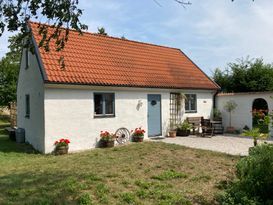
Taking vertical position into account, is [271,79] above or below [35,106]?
above

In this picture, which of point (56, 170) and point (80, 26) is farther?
point (56, 170)

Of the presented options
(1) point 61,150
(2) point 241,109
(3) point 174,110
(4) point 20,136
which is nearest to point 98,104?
(1) point 61,150

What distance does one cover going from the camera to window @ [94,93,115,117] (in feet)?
41.6

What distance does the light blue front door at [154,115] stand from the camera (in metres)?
14.9

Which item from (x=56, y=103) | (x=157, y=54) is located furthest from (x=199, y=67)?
(x=56, y=103)

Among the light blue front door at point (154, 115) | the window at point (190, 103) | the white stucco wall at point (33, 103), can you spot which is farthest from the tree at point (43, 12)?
the window at point (190, 103)

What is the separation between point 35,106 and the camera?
39.9ft

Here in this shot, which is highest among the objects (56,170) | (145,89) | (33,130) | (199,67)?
(199,67)

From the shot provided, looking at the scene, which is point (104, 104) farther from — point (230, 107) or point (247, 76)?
point (247, 76)

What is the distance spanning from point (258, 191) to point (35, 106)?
998 cm

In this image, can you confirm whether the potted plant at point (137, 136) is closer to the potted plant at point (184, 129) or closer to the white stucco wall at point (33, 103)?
the potted plant at point (184, 129)

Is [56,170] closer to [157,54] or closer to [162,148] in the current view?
[162,148]

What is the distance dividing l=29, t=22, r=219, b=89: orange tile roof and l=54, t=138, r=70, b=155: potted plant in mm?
2514

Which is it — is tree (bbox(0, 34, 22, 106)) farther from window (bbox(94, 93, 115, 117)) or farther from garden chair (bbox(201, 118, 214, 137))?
garden chair (bbox(201, 118, 214, 137))
